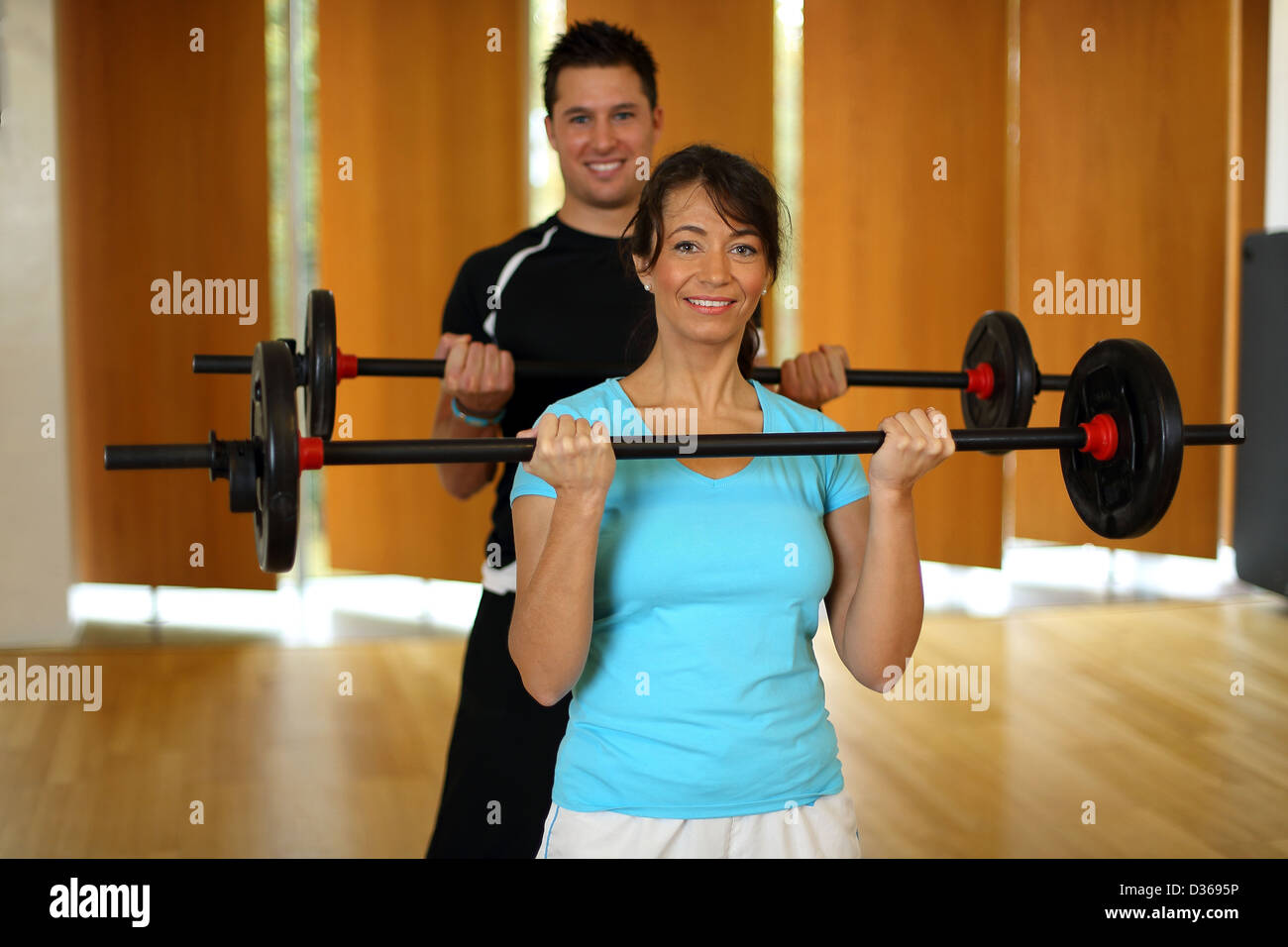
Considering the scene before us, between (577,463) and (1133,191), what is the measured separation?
4.74m

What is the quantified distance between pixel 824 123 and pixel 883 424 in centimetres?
405

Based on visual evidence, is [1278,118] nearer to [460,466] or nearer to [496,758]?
[460,466]

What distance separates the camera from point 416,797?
10.6 ft

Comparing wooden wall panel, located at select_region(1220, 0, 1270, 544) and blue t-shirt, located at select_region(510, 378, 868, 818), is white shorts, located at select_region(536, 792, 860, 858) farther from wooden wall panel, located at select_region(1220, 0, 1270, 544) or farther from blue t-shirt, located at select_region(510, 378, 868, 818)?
wooden wall panel, located at select_region(1220, 0, 1270, 544)

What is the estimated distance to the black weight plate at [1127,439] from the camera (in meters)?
1.50

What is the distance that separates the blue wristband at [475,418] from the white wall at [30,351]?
9.73ft

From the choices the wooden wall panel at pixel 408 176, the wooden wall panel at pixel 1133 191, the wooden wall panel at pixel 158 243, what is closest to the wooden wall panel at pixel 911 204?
the wooden wall panel at pixel 1133 191

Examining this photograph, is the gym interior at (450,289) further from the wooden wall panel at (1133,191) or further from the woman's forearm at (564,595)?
the woman's forearm at (564,595)

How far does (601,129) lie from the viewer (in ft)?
6.34

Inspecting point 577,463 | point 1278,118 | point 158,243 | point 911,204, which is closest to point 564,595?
point 577,463
